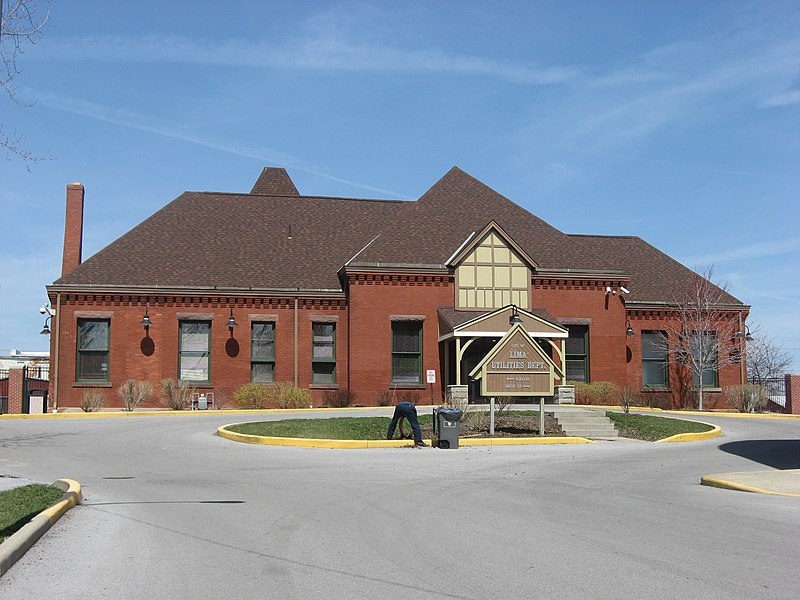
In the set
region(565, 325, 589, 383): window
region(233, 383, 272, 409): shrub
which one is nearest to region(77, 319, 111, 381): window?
region(233, 383, 272, 409): shrub

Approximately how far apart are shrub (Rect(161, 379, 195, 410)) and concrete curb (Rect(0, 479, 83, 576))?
70.2 feet

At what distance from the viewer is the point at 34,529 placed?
9.62 m

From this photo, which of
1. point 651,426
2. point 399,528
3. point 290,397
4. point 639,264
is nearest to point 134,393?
point 290,397

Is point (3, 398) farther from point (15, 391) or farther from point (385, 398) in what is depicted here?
point (385, 398)

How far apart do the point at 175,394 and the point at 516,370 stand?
15.4m

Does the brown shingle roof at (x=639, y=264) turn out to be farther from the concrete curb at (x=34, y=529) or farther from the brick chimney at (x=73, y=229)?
the concrete curb at (x=34, y=529)

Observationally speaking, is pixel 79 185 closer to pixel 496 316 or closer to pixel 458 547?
pixel 496 316

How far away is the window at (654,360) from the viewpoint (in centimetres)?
3990

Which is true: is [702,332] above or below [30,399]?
above

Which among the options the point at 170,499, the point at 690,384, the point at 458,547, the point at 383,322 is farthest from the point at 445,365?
the point at 458,547

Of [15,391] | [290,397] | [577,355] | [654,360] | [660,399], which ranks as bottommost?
[660,399]

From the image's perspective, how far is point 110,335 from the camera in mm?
35844

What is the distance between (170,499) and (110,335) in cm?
2435

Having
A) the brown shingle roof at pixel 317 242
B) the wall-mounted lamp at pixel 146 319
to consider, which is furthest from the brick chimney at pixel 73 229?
the wall-mounted lamp at pixel 146 319
